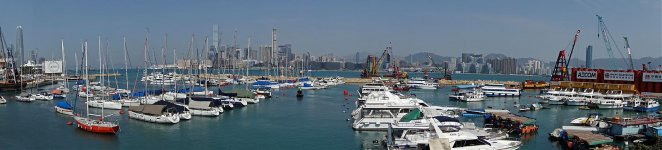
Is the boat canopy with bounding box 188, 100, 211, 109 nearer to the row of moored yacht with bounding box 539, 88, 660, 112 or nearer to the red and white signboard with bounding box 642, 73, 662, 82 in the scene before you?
the row of moored yacht with bounding box 539, 88, 660, 112

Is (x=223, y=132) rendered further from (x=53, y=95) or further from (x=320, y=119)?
(x=53, y=95)

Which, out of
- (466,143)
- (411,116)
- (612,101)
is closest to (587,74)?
(612,101)

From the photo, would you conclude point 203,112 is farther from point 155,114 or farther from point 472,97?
point 472,97

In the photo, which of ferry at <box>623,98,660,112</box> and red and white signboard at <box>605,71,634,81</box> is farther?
red and white signboard at <box>605,71,634,81</box>

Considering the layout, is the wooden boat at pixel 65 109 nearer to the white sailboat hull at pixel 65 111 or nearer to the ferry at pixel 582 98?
the white sailboat hull at pixel 65 111

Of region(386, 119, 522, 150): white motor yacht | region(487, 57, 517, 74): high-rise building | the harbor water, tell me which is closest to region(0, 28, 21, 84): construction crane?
the harbor water

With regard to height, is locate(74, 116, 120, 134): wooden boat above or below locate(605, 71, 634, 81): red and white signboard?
below

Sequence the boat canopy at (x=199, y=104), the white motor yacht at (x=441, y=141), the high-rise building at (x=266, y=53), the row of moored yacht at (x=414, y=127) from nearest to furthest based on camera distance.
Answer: the white motor yacht at (x=441, y=141)
the row of moored yacht at (x=414, y=127)
the boat canopy at (x=199, y=104)
the high-rise building at (x=266, y=53)

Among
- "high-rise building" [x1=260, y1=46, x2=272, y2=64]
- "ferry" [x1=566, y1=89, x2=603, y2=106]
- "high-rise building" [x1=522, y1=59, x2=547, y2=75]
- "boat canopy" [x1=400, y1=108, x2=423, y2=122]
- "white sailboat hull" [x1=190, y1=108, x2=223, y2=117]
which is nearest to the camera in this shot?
"boat canopy" [x1=400, y1=108, x2=423, y2=122]

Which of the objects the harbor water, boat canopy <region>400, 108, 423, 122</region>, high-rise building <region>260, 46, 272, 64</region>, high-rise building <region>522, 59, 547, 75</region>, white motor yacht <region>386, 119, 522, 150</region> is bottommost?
the harbor water

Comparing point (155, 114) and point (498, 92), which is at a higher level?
point (498, 92)

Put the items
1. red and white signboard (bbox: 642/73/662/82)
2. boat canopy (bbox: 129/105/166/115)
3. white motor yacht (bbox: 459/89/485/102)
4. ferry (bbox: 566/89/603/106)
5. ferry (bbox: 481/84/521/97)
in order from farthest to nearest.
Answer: ferry (bbox: 481/84/521/97) → red and white signboard (bbox: 642/73/662/82) → white motor yacht (bbox: 459/89/485/102) → ferry (bbox: 566/89/603/106) → boat canopy (bbox: 129/105/166/115)

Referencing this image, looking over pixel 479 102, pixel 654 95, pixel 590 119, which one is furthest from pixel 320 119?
pixel 654 95

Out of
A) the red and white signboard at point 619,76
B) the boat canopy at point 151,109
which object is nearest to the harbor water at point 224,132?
the boat canopy at point 151,109
